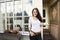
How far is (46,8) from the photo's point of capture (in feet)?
51.0

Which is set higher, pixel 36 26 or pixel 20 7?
pixel 20 7

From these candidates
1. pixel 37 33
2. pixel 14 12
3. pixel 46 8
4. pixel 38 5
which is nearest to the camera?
pixel 37 33

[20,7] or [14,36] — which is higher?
[20,7]

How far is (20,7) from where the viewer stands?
5.14 metres

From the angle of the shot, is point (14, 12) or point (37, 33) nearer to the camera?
point (37, 33)

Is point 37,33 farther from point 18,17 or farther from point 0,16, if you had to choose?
point 0,16

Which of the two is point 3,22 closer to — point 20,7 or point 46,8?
point 20,7

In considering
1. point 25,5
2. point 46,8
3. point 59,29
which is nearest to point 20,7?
point 25,5

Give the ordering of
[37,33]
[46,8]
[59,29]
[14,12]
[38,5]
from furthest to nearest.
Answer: [46,8] < [59,29] < [14,12] < [38,5] < [37,33]

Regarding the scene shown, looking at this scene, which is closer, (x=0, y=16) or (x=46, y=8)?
(x=0, y=16)

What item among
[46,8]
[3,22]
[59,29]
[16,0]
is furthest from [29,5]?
[46,8]

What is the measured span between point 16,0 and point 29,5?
0.49 m

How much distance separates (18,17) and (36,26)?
1.23 m

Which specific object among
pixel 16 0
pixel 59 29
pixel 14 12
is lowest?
pixel 59 29
